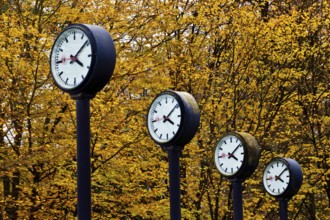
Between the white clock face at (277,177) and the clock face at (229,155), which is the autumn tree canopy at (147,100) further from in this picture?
the white clock face at (277,177)

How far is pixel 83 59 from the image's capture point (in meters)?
4.30

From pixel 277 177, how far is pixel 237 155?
192 centimetres

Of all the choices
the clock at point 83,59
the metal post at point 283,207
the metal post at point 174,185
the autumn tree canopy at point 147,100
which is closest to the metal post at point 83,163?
the clock at point 83,59

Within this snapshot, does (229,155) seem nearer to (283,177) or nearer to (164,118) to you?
(283,177)

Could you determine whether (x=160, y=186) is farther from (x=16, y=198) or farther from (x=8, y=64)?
(x=8, y=64)

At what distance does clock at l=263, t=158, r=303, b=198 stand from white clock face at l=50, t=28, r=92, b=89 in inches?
213

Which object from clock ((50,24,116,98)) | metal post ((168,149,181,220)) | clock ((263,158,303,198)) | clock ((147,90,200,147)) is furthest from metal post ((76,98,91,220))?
clock ((263,158,303,198))

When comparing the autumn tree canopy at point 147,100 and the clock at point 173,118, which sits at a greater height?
the autumn tree canopy at point 147,100

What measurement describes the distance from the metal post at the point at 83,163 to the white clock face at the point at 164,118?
Answer: 122cm

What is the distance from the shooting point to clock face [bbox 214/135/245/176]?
24.5 ft

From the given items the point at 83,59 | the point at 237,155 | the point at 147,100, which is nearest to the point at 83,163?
the point at 83,59

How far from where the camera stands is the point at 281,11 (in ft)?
57.6

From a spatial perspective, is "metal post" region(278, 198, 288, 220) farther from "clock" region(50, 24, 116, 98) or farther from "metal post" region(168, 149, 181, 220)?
"clock" region(50, 24, 116, 98)

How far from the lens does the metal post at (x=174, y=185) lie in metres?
5.73
